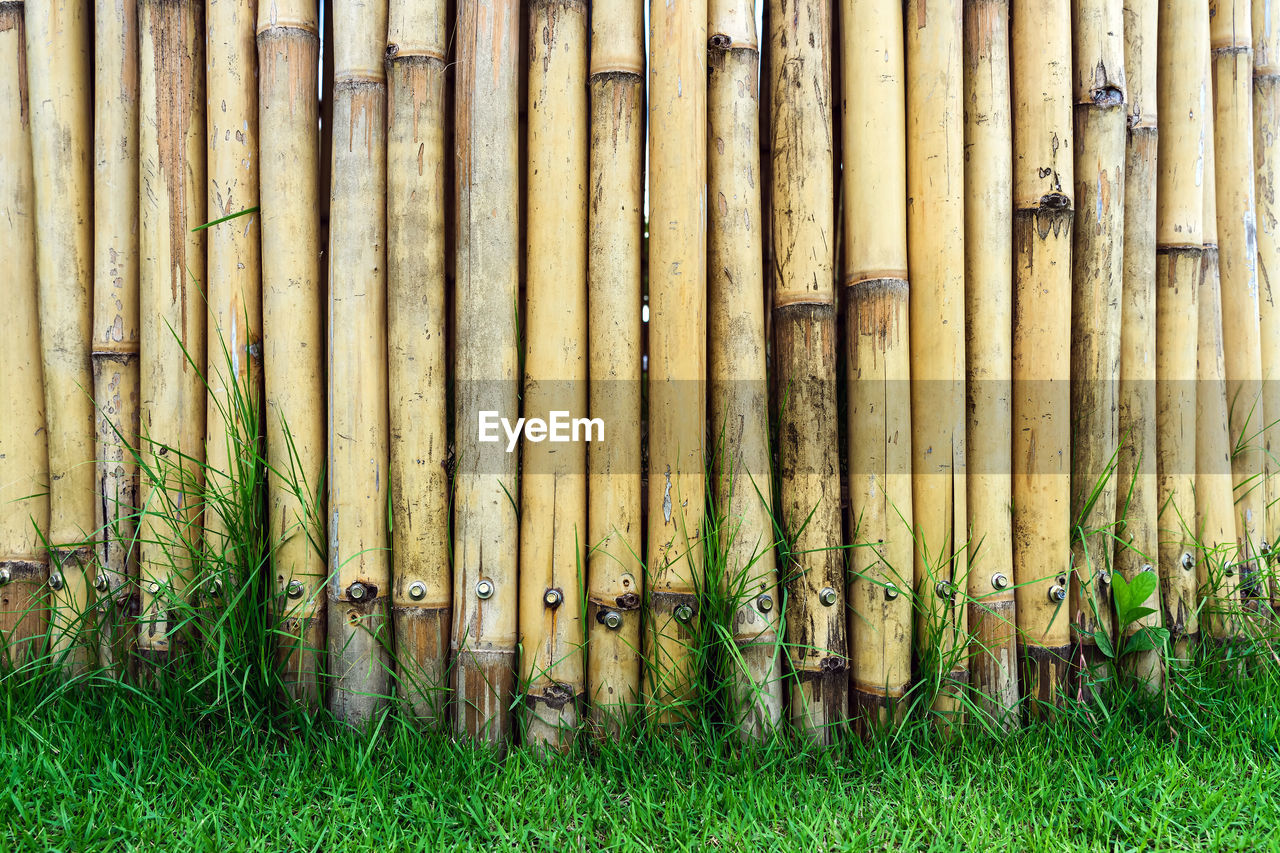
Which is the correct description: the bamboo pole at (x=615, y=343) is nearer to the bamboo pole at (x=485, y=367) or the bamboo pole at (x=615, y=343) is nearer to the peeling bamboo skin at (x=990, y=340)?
the bamboo pole at (x=485, y=367)

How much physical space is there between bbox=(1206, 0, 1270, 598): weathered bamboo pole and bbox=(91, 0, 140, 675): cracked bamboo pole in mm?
3175

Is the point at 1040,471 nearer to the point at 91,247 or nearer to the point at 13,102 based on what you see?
the point at 91,247

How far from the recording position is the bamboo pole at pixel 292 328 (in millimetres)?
1969

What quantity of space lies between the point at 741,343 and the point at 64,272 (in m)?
1.87

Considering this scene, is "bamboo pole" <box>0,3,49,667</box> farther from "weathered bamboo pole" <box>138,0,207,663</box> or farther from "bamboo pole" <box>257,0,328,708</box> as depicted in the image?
"bamboo pole" <box>257,0,328,708</box>

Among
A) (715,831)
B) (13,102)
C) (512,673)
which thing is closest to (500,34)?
(13,102)

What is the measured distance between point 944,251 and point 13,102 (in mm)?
2593

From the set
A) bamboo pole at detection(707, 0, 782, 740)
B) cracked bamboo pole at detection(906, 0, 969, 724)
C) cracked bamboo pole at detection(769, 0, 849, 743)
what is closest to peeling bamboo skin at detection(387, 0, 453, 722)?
bamboo pole at detection(707, 0, 782, 740)

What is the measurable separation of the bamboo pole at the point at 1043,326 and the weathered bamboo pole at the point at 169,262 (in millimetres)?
2241

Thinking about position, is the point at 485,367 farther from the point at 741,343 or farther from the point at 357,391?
the point at 741,343

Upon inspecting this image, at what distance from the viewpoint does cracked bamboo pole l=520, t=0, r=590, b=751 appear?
6.36 ft

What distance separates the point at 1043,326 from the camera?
6.69 ft

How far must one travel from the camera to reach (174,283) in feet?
6.68

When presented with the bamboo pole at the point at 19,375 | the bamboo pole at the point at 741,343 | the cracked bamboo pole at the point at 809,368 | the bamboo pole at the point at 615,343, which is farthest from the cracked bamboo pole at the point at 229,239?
the cracked bamboo pole at the point at 809,368
